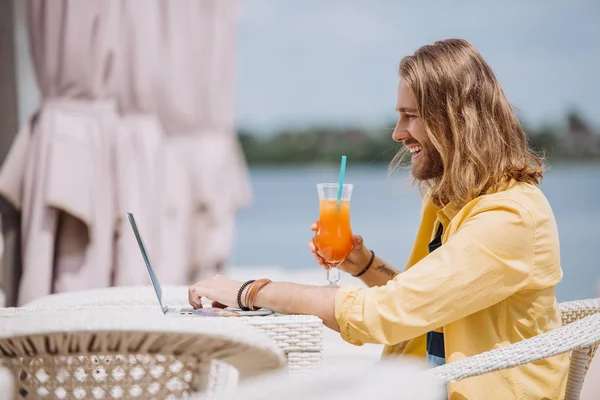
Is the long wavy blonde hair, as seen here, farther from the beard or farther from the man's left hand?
the man's left hand

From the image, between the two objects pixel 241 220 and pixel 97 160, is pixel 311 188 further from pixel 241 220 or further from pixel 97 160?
pixel 97 160

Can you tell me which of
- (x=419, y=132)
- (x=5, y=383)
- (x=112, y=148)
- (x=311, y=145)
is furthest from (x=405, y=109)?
(x=311, y=145)

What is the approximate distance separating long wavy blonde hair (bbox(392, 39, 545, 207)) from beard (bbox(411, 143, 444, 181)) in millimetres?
49

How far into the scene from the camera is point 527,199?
1.59 metres

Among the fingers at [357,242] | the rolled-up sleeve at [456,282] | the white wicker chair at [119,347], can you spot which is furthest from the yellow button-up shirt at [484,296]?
the white wicker chair at [119,347]

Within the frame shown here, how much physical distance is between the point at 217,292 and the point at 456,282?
52 cm

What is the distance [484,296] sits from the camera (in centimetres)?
152

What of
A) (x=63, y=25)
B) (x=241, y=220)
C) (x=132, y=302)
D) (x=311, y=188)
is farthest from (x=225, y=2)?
(x=311, y=188)

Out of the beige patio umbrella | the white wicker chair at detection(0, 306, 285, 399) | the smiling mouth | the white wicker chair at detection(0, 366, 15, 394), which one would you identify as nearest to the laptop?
the smiling mouth

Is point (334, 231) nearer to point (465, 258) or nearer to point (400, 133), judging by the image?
point (400, 133)

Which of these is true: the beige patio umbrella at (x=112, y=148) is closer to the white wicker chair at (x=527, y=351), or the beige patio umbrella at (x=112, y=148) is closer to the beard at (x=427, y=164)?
the beard at (x=427, y=164)

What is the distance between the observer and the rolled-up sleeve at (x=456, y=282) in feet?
4.92

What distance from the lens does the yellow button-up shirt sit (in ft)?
4.94

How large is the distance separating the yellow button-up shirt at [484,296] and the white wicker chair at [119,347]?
0.50 meters
